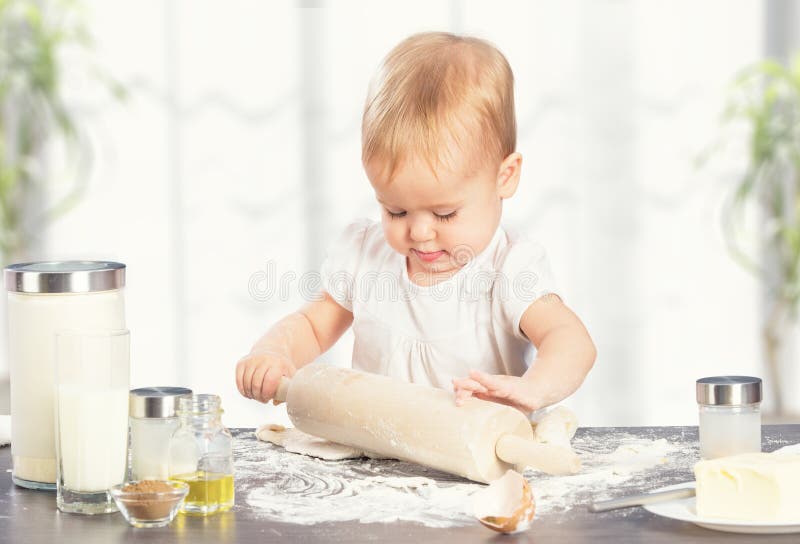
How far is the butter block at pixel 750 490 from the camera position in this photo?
84 centimetres

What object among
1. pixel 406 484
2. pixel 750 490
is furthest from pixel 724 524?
pixel 406 484

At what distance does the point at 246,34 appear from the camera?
3.22 metres

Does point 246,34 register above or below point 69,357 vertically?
above

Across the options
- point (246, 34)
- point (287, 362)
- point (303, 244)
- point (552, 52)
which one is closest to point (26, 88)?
point (246, 34)

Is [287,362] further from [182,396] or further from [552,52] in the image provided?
[552,52]

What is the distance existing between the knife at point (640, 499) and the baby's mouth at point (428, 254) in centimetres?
54

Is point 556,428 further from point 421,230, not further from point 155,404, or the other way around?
point 155,404

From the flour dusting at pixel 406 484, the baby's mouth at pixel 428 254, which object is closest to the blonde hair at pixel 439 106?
the baby's mouth at pixel 428 254

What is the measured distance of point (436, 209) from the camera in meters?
1.33

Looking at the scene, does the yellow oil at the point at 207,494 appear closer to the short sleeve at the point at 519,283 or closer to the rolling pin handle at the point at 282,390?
the rolling pin handle at the point at 282,390

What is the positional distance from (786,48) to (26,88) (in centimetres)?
236

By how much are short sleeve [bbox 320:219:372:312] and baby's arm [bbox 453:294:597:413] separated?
30 cm

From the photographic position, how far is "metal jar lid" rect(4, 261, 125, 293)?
1.01 m

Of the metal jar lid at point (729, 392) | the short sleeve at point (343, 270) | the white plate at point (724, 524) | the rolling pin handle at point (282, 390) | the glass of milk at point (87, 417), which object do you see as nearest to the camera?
the white plate at point (724, 524)
